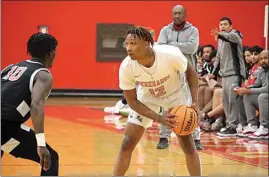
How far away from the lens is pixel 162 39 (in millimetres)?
9312

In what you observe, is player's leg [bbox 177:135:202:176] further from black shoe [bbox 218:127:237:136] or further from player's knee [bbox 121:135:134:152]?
black shoe [bbox 218:127:237:136]

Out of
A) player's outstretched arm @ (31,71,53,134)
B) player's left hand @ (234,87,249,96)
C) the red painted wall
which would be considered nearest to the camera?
player's outstretched arm @ (31,71,53,134)

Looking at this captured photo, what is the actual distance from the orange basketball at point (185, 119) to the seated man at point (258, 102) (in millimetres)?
5071

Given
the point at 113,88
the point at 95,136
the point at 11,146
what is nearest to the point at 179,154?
the point at 95,136

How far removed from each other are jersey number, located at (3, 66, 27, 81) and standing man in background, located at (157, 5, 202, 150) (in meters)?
4.30

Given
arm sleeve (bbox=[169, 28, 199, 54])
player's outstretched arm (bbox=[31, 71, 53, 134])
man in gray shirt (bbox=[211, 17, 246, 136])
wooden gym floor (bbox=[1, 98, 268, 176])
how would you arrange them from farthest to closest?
man in gray shirt (bbox=[211, 17, 246, 136]) → arm sleeve (bbox=[169, 28, 199, 54]) → wooden gym floor (bbox=[1, 98, 268, 176]) → player's outstretched arm (bbox=[31, 71, 53, 134])

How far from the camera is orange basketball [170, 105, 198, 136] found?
561 cm

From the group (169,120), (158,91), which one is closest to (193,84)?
(158,91)

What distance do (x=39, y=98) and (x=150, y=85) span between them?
1.50 meters

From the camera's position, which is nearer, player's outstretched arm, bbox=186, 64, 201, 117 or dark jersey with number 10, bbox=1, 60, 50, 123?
dark jersey with number 10, bbox=1, 60, 50, 123

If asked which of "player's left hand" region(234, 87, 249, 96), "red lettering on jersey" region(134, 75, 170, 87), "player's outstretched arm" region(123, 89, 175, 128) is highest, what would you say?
"red lettering on jersey" region(134, 75, 170, 87)

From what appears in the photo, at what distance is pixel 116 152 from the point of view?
28.8 feet

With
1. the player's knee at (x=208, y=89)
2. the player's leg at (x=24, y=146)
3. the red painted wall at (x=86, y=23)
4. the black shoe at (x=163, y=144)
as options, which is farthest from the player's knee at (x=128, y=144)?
the red painted wall at (x=86, y=23)

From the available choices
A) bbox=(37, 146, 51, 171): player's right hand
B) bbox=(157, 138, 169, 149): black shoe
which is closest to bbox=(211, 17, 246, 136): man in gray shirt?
bbox=(157, 138, 169, 149): black shoe
